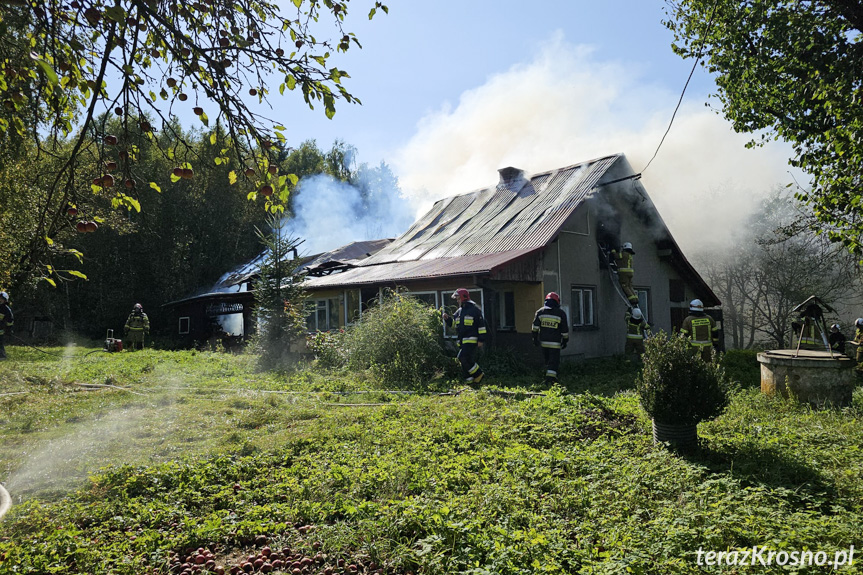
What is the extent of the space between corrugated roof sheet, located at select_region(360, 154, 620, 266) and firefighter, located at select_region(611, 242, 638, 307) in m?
2.16

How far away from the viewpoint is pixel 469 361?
11039 millimetres

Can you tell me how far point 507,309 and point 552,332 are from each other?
446 cm

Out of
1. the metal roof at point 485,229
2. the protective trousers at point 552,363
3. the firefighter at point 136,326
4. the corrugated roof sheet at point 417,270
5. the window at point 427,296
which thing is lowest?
the protective trousers at point 552,363

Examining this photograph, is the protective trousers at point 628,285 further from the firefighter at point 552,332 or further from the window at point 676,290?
the firefighter at point 552,332

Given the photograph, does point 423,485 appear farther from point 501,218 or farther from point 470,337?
point 501,218

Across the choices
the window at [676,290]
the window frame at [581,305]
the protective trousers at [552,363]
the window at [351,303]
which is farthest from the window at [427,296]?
the window at [676,290]

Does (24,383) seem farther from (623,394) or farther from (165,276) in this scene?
(165,276)

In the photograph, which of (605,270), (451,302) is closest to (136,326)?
(451,302)

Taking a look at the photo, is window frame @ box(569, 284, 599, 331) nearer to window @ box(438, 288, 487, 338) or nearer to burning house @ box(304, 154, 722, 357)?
burning house @ box(304, 154, 722, 357)

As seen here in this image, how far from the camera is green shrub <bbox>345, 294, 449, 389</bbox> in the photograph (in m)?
11.4

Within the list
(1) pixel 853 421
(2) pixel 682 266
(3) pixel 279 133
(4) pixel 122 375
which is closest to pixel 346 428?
(3) pixel 279 133

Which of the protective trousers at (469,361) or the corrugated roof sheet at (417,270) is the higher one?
the corrugated roof sheet at (417,270)

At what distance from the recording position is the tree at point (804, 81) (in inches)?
308

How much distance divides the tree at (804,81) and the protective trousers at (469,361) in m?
6.23
